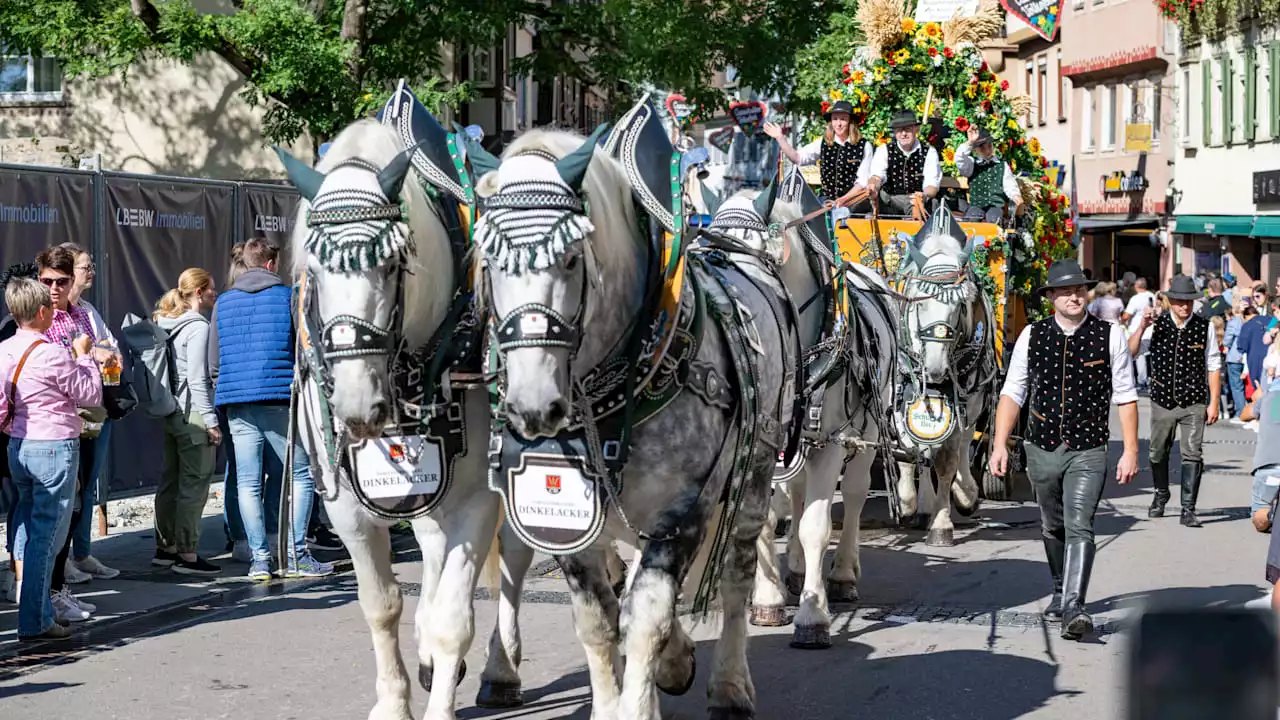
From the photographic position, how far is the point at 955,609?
862 centimetres

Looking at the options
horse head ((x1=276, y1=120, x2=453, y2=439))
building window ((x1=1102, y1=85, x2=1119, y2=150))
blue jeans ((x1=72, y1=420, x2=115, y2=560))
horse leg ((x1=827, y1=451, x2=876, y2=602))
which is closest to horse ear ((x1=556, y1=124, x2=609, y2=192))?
horse head ((x1=276, y1=120, x2=453, y2=439))

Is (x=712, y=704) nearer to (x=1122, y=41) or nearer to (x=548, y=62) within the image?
(x=548, y=62)

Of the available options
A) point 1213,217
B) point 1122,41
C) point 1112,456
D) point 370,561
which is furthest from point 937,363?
point 1122,41

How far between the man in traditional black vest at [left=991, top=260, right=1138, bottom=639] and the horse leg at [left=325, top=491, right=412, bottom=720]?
3.53 meters

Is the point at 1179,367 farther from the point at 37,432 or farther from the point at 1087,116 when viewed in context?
the point at 1087,116

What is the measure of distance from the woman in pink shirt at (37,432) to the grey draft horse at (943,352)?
5226 millimetres

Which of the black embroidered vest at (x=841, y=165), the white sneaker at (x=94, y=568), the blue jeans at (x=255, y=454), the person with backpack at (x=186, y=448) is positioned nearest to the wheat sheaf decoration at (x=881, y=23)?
the black embroidered vest at (x=841, y=165)

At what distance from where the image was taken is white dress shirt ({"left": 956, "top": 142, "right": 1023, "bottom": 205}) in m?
12.8

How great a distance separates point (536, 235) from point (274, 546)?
6373 millimetres

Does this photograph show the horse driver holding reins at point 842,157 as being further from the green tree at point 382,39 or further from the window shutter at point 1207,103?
the window shutter at point 1207,103

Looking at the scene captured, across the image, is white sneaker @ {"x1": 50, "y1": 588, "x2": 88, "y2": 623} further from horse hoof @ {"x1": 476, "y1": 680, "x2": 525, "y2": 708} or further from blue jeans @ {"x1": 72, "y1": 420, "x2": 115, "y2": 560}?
horse hoof @ {"x1": 476, "y1": 680, "x2": 525, "y2": 708}

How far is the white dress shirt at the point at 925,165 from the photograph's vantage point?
40.1 ft

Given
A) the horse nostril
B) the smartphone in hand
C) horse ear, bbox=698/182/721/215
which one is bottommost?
the smartphone in hand

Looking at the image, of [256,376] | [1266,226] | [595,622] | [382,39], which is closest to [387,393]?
[595,622]
